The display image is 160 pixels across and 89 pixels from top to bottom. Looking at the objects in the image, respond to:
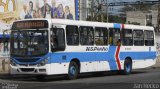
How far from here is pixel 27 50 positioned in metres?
22.7

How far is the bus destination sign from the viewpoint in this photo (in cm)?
2270

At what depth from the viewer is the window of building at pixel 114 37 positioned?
2738cm

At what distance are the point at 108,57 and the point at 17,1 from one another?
835 inches

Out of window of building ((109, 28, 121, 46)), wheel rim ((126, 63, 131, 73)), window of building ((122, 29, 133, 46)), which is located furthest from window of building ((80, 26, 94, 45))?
wheel rim ((126, 63, 131, 73))

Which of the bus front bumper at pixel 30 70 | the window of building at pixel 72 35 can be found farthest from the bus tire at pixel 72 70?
the bus front bumper at pixel 30 70

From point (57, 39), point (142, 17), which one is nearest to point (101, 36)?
point (57, 39)

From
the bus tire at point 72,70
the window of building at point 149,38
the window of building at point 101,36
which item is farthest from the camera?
the window of building at point 149,38

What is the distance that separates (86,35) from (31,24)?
3.45m

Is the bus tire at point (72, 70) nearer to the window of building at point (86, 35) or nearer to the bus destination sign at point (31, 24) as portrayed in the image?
the window of building at point (86, 35)

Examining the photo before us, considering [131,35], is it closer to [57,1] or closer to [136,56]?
[136,56]

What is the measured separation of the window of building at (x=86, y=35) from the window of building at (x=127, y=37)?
349 cm

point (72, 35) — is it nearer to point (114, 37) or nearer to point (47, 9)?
point (114, 37)

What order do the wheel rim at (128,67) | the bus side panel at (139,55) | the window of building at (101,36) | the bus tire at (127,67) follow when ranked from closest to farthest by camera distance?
the window of building at (101,36) → the bus side panel at (139,55) → the bus tire at (127,67) → the wheel rim at (128,67)

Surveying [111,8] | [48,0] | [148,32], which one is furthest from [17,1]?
[111,8]
